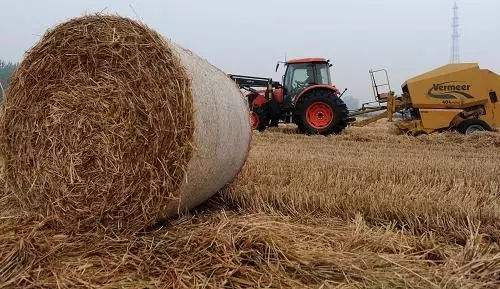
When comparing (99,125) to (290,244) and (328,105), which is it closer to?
(290,244)

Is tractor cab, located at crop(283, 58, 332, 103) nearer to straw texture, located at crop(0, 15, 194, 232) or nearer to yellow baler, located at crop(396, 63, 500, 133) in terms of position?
yellow baler, located at crop(396, 63, 500, 133)

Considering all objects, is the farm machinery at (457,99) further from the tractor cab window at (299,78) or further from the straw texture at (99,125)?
the straw texture at (99,125)

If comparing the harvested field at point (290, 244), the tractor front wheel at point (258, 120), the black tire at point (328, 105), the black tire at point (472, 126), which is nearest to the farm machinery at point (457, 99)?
the black tire at point (472, 126)

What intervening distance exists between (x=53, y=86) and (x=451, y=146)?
309 inches

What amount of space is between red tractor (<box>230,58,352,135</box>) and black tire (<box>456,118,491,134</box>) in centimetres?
246

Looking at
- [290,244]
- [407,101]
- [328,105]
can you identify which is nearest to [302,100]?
[328,105]

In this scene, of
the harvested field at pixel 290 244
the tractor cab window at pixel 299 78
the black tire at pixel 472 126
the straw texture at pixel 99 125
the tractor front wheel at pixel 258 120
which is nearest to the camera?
the harvested field at pixel 290 244

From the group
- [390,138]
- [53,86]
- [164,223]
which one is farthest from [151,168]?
[390,138]

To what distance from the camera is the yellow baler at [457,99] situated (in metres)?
11.2

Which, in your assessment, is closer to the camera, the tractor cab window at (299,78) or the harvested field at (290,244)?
the harvested field at (290,244)

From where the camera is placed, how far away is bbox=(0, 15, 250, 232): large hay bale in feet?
10.2

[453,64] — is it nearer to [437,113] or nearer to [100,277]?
[437,113]

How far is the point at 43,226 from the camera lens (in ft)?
10.6

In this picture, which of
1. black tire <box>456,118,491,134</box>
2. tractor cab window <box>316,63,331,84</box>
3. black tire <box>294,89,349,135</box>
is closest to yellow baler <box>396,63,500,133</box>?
black tire <box>456,118,491,134</box>
